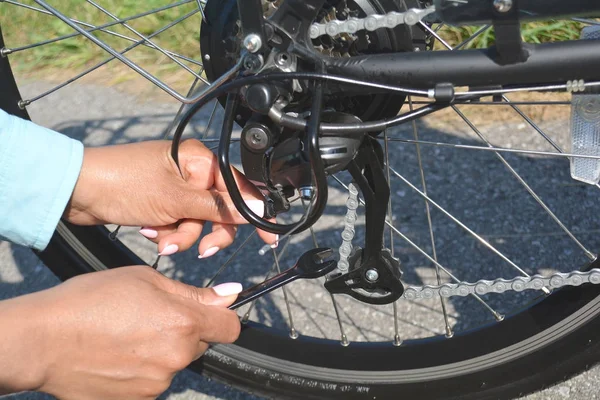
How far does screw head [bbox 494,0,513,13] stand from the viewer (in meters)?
0.88

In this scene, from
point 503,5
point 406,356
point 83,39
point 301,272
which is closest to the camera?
point 503,5

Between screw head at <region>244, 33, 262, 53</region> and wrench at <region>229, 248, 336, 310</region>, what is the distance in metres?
0.34

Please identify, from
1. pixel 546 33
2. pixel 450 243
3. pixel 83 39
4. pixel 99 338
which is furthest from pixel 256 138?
pixel 83 39

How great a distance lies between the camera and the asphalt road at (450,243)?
1.57 metres

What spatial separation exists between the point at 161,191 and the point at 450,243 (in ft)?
2.55

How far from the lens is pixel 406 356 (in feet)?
4.26

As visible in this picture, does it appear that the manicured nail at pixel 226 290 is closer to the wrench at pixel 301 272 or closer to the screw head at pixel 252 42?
the wrench at pixel 301 272

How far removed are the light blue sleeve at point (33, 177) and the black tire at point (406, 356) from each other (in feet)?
0.82

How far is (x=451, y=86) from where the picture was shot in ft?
3.07

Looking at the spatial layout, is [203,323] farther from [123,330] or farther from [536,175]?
[536,175]

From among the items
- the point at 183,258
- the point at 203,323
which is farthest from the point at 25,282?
the point at 203,323

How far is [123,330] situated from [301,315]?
716 millimetres

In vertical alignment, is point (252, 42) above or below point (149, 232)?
above

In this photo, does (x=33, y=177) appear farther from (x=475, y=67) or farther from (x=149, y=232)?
(x=475, y=67)
